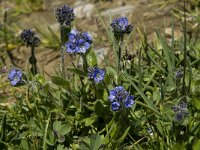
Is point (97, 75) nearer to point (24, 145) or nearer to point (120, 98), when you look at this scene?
point (120, 98)

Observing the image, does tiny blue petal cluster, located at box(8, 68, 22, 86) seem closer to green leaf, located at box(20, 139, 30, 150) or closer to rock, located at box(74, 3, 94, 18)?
green leaf, located at box(20, 139, 30, 150)

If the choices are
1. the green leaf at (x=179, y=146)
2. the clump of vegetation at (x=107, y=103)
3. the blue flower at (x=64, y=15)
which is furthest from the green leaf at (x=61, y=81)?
the green leaf at (x=179, y=146)

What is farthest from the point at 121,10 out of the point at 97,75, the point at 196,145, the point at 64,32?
the point at 196,145

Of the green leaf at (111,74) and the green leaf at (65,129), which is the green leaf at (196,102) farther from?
the green leaf at (65,129)

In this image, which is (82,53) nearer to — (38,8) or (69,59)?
(69,59)

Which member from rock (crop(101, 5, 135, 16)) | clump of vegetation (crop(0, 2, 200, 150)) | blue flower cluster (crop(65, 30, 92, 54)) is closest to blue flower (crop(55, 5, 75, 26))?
clump of vegetation (crop(0, 2, 200, 150))
